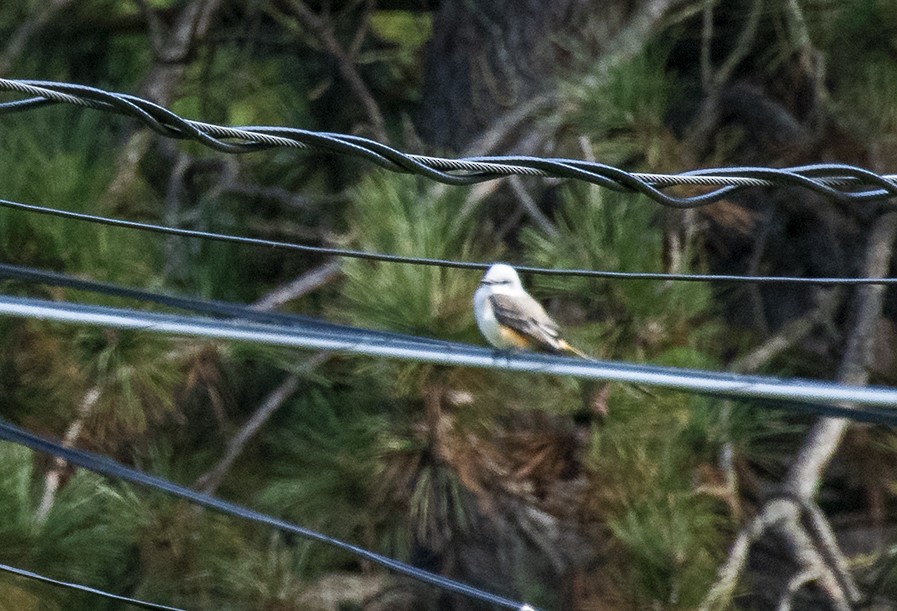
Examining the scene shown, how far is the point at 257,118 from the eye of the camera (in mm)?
4719

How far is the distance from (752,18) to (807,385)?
1.81 m

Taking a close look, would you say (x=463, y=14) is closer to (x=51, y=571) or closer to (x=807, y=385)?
(x=51, y=571)

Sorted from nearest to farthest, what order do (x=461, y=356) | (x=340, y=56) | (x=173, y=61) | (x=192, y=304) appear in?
(x=461, y=356), (x=192, y=304), (x=173, y=61), (x=340, y=56)

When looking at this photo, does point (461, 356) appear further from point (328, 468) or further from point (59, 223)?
point (328, 468)

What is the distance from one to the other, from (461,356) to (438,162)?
1.08 feet

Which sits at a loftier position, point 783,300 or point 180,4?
point 180,4

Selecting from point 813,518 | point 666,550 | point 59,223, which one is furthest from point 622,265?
point 59,223

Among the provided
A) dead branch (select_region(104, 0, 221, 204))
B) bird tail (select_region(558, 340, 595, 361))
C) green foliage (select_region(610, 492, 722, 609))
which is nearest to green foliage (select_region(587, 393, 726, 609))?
green foliage (select_region(610, 492, 722, 609))

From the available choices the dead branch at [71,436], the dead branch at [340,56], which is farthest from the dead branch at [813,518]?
the dead branch at [340,56]

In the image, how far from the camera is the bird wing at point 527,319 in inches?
117

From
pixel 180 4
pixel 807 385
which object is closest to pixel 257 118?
pixel 180 4

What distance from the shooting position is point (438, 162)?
209 cm

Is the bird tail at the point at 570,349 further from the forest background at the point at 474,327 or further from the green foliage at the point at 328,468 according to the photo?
the green foliage at the point at 328,468

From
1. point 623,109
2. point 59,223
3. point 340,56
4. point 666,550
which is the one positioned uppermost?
point 340,56
